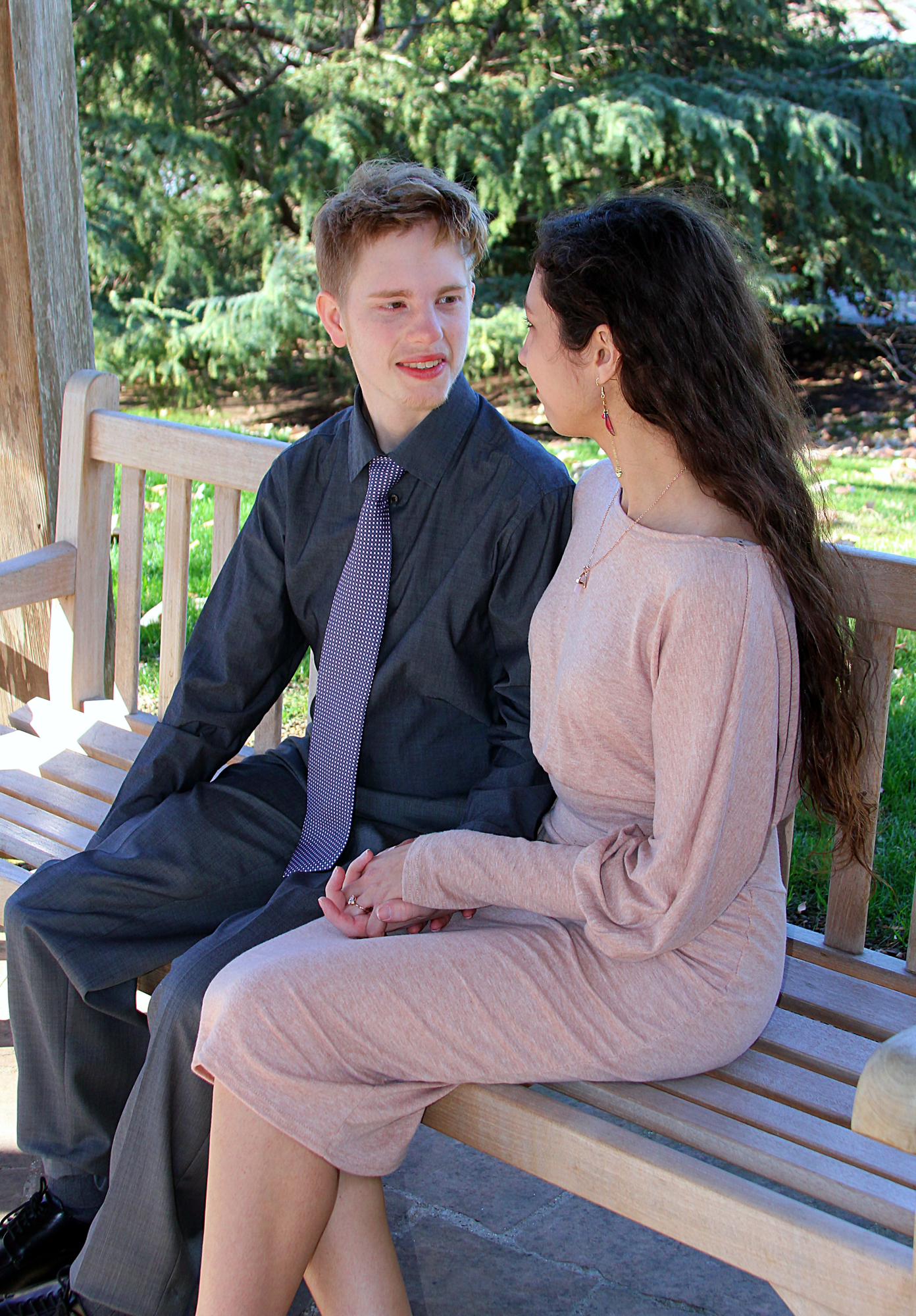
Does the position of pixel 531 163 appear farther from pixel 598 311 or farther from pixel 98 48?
pixel 598 311

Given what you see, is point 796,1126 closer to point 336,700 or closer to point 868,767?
point 868,767

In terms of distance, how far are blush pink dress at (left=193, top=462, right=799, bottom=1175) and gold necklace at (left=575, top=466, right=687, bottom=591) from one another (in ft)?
0.05

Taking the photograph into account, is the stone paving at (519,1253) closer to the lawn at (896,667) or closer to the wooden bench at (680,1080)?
the wooden bench at (680,1080)

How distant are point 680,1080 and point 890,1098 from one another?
20.8 inches

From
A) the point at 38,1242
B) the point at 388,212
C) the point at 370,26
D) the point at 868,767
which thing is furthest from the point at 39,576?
the point at 370,26

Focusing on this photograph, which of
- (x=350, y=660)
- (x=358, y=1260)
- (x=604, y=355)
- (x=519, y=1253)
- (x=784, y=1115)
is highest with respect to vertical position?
(x=604, y=355)

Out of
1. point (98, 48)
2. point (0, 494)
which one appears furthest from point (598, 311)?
point (98, 48)

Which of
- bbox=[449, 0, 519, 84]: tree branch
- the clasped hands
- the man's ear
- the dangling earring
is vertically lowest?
the clasped hands

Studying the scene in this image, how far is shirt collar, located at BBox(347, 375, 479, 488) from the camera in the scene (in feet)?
7.34

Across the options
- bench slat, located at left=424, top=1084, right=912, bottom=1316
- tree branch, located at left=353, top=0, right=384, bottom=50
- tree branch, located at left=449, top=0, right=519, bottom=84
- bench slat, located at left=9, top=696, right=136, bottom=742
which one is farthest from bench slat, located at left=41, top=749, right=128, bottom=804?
tree branch, located at left=353, top=0, right=384, bottom=50

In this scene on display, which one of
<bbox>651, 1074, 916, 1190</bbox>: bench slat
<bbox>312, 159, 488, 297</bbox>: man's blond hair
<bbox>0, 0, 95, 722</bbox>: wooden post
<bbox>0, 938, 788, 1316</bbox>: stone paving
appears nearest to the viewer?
<bbox>651, 1074, 916, 1190</bbox>: bench slat

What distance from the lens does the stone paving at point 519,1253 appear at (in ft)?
7.47

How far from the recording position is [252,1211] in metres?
1.71

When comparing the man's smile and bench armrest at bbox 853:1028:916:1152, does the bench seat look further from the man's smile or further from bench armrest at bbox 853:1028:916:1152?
the man's smile
